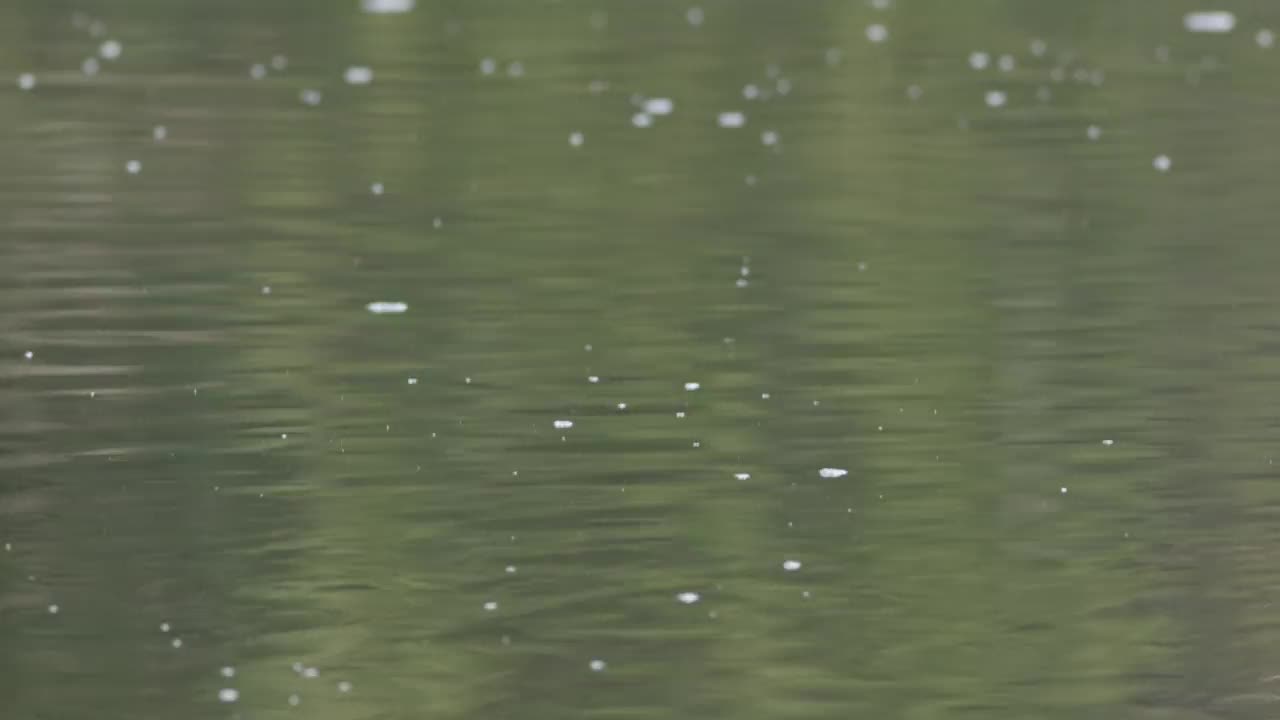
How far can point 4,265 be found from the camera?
1023 centimetres

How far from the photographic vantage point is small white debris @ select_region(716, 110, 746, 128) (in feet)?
48.6

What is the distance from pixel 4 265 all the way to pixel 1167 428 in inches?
188

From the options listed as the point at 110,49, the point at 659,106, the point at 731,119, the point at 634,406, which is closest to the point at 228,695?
the point at 634,406

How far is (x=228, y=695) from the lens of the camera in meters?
5.30

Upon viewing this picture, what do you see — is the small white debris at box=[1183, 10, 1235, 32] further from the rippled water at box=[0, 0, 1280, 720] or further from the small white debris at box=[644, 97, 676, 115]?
the small white debris at box=[644, 97, 676, 115]

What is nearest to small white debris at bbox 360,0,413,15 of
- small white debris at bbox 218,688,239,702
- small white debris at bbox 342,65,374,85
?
small white debris at bbox 342,65,374,85

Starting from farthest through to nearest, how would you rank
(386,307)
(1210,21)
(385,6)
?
(385,6) → (1210,21) → (386,307)

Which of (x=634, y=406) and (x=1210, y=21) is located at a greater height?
(x=1210, y=21)

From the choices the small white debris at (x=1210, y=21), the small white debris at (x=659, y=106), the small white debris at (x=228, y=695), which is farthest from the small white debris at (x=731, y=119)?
the small white debris at (x=228, y=695)

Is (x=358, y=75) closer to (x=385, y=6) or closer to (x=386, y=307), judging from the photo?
(x=385, y=6)

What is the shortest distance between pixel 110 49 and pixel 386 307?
29.9 feet

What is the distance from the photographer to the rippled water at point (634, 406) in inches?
221

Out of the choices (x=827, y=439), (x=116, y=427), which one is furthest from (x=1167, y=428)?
(x=116, y=427)

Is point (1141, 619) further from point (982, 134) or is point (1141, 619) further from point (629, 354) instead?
point (982, 134)
